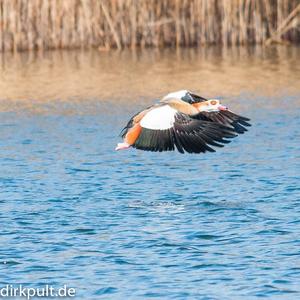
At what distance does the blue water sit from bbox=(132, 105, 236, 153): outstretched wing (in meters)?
0.61

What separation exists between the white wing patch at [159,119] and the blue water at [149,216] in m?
0.77

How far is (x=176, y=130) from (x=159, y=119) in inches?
6.9

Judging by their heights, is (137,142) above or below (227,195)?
above

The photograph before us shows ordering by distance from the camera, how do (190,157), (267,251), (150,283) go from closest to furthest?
(150,283), (267,251), (190,157)

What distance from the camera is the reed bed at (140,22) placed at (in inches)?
842

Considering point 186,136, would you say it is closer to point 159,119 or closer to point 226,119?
point 159,119

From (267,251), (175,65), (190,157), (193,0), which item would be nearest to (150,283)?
(267,251)

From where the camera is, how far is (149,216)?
935cm

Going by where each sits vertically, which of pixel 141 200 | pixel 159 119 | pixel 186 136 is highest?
pixel 159 119

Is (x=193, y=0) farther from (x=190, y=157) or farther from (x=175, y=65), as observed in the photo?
(x=190, y=157)

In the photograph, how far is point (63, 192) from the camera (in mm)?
10391

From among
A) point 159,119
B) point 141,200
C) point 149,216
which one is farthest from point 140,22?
point 149,216

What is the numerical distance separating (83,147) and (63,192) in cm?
252

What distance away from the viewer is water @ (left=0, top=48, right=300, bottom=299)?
7.67 metres
